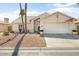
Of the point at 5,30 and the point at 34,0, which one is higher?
the point at 34,0

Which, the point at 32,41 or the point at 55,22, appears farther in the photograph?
the point at 55,22

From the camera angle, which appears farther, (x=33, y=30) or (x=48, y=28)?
(x=48, y=28)

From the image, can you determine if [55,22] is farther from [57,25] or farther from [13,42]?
[13,42]

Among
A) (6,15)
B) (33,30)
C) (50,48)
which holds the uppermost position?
(6,15)

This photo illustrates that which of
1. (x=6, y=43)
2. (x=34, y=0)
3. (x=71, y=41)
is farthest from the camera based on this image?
(x=71, y=41)

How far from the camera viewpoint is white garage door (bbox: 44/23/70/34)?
8831 mm

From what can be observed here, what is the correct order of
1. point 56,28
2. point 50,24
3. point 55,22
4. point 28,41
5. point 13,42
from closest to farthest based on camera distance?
point 13,42 < point 28,41 < point 56,28 < point 50,24 < point 55,22

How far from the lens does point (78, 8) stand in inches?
270

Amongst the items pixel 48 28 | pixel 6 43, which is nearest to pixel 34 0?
pixel 6 43

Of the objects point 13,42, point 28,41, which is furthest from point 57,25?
point 13,42

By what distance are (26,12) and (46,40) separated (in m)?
1.76

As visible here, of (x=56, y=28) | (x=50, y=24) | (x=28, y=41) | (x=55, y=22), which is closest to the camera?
(x=28, y=41)

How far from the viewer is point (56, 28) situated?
941 centimetres

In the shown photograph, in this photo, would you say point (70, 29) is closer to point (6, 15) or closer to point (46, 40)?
point (46, 40)
